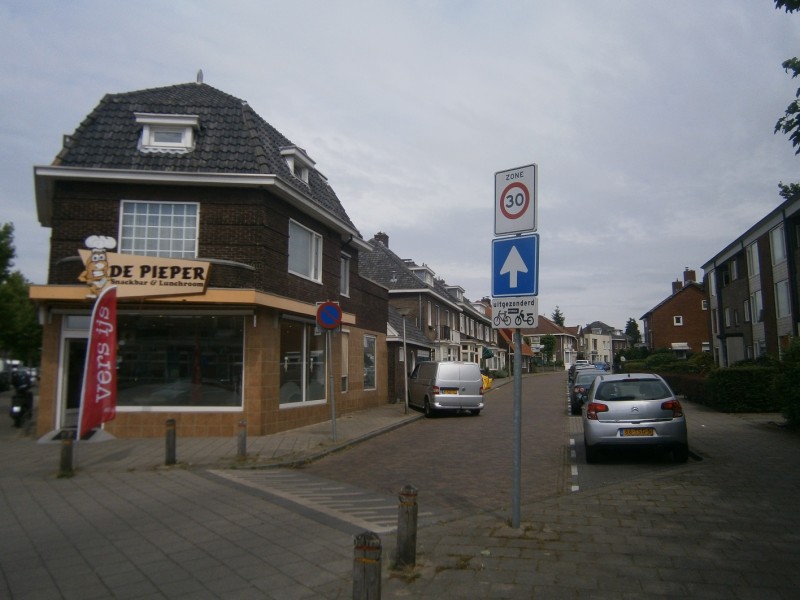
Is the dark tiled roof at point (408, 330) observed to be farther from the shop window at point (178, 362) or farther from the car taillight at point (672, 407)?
the car taillight at point (672, 407)

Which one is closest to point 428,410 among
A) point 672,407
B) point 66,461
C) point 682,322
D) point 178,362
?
point 178,362

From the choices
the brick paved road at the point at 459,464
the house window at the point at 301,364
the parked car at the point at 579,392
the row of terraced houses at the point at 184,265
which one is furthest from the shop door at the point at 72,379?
the parked car at the point at 579,392

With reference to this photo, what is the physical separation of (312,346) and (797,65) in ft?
41.9

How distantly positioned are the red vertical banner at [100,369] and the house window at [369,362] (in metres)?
11.6

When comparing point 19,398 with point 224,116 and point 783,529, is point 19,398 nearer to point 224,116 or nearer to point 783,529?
point 224,116

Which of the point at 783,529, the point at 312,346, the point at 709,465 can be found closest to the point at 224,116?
the point at 312,346

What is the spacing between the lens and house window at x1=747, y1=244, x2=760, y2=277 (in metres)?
33.0

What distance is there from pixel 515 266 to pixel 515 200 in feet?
2.45

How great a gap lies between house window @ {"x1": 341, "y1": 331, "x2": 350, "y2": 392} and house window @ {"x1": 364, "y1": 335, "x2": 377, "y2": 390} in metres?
1.86

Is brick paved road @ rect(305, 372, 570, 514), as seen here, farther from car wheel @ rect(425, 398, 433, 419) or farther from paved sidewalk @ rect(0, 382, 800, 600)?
car wheel @ rect(425, 398, 433, 419)

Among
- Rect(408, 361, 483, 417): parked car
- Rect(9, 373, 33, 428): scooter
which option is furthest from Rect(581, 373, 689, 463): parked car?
Rect(9, 373, 33, 428): scooter

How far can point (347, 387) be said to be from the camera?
1969 cm

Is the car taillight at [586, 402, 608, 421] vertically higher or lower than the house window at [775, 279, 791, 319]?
lower

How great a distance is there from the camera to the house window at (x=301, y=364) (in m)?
15.1
